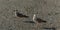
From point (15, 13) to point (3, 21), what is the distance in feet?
2.08

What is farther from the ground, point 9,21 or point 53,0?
point 53,0

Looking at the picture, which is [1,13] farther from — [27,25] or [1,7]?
[27,25]

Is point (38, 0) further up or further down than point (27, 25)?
further up

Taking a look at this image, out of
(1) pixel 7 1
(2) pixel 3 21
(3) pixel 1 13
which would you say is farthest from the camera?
(1) pixel 7 1

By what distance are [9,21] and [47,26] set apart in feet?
4.40

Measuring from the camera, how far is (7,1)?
10742 mm

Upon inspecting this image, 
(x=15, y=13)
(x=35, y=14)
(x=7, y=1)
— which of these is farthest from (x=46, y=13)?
(x=7, y=1)

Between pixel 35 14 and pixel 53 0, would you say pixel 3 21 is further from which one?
pixel 53 0

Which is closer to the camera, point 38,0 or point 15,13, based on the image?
point 15,13

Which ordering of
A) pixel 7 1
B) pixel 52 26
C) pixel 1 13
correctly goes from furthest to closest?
pixel 7 1, pixel 1 13, pixel 52 26

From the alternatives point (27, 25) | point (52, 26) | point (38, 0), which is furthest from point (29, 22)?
point (38, 0)

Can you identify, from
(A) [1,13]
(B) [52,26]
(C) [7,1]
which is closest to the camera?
(B) [52,26]

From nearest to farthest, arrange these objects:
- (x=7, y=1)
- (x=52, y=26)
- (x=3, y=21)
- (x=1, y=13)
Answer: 1. (x=52, y=26)
2. (x=3, y=21)
3. (x=1, y=13)
4. (x=7, y=1)

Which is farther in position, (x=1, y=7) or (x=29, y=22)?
(x=1, y=7)
